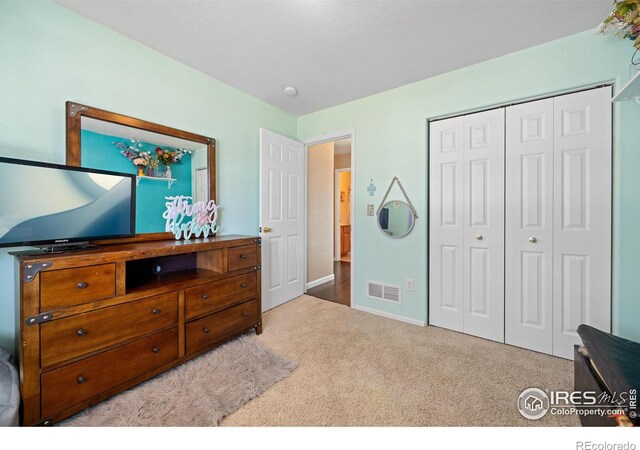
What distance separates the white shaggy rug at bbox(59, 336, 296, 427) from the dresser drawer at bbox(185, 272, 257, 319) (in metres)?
0.38

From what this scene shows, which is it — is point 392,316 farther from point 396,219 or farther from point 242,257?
point 242,257

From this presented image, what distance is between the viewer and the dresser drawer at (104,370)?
4.21 ft

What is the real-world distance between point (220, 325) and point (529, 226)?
8.68 ft

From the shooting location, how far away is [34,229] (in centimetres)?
139

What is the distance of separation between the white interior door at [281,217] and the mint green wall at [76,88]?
1.29ft

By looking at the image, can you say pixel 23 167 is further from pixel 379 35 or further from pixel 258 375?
pixel 379 35

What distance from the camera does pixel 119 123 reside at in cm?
186

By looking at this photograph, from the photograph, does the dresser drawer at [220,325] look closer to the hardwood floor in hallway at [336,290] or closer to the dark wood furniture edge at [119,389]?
the dark wood furniture edge at [119,389]

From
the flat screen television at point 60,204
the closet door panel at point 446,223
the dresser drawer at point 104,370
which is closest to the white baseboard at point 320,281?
the closet door panel at point 446,223

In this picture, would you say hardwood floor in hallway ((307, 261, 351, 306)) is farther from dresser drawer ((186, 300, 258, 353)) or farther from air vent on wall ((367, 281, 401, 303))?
dresser drawer ((186, 300, 258, 353))

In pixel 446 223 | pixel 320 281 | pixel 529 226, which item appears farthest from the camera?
pixel 320 281

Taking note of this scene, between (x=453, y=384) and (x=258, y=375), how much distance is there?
131 cm

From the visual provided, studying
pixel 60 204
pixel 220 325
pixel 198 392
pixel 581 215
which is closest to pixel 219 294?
pixel 220 325
